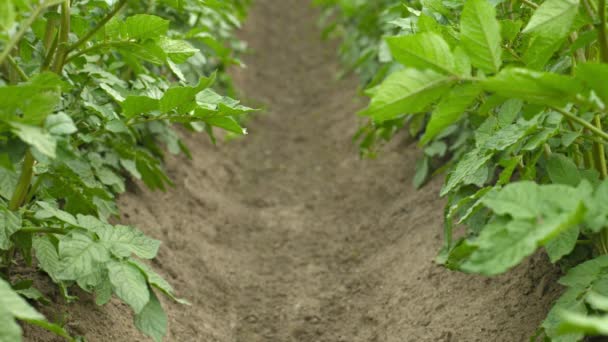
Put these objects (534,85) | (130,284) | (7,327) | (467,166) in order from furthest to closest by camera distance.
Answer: (467,166), (130,284), (534,85), (7,327)

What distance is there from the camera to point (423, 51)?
145 centimetres

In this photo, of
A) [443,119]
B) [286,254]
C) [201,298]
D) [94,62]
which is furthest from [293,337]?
[443,119]

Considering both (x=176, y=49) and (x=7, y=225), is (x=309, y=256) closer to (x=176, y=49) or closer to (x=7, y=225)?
(x=176, y=49)

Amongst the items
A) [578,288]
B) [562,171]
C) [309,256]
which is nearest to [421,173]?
[309,256]

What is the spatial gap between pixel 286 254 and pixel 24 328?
1733mm

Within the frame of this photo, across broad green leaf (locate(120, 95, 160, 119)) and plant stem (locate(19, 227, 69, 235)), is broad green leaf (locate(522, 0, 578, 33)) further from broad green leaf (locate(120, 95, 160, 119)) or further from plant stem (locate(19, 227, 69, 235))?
plant stem (locate(19, 227, 69, 235))

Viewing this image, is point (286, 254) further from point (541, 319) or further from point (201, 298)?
point (541, 319)

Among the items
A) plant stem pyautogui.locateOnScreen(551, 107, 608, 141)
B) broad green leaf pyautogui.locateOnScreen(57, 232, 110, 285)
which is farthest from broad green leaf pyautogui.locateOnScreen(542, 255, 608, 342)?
broad green leaf pyautogui.locateOnScreen(57, 232, 110, 285)

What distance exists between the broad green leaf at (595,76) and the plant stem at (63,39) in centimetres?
129

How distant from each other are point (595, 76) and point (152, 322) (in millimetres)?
1140

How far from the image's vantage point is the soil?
96.3 inches

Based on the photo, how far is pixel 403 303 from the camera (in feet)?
9.30

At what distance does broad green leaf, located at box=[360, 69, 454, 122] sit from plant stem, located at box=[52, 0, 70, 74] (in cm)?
90

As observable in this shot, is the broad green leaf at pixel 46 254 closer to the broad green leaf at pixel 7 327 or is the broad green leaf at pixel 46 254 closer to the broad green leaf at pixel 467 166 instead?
the broad green leaf at pixel 7 327
